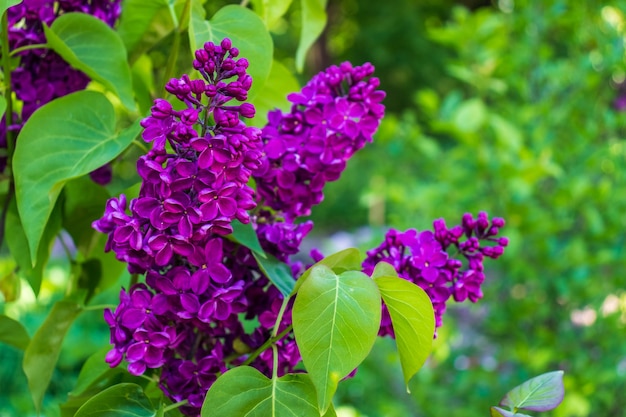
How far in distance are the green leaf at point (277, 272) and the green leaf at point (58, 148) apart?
13cm

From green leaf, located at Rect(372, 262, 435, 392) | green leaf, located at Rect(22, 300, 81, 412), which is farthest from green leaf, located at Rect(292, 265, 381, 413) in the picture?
→ green leaf, located at Rect(22, 300, 81, 412)

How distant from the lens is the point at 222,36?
53 cm

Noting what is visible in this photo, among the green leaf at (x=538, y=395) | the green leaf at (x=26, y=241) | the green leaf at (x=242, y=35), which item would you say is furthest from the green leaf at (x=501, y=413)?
the green leaf at (x=26, y=241)

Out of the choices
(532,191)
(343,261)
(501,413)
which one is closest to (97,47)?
(343,261)

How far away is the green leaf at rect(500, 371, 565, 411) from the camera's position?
0.47 meters

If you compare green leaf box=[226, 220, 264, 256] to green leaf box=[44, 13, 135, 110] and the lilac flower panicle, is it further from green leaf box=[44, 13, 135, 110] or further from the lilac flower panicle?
green leaf box=[44, 13, 135, 110]

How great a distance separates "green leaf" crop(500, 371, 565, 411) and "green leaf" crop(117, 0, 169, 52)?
0.43 meters

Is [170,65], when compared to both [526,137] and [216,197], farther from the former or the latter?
[526,137]

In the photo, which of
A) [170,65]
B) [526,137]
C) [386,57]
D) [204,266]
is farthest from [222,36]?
[386,57]

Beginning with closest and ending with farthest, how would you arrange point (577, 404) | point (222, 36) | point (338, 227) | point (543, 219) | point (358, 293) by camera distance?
point (358, 293), point (222, 36), point (577, 404), point (543, 219), point (338, 227)

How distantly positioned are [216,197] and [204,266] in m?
0.06

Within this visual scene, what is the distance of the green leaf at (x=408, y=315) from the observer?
1.42 ft

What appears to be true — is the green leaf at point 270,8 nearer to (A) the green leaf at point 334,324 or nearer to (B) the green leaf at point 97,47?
(B) the green leaf at point 97,47

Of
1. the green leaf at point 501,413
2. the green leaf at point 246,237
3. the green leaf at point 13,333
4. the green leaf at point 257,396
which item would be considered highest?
the green leaf at point 246,237
